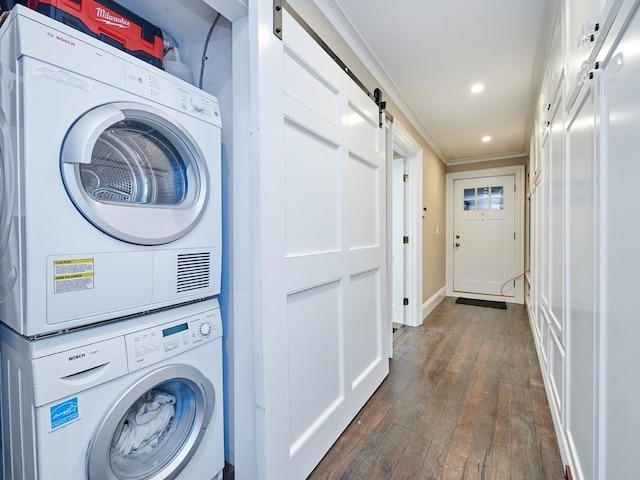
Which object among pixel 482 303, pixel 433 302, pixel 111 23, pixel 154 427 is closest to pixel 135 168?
pixel 111 23

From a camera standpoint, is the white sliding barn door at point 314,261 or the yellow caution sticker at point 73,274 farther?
the white sliding barn door at point 314,261

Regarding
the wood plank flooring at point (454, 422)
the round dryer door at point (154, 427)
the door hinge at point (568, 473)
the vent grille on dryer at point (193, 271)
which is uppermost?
the vent grille on dryer at point (193, 271)

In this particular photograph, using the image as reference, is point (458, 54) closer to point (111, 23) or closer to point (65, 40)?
point (111, 23)

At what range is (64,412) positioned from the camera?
72 cm

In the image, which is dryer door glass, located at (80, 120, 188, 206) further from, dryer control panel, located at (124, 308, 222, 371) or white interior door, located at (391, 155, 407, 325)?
white interior door, located at (391, 155, 407, 325)

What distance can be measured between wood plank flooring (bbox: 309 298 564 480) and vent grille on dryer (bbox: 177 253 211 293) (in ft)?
3.34

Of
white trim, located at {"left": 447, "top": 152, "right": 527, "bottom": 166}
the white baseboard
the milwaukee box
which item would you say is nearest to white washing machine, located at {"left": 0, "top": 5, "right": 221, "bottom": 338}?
the milwaukee box

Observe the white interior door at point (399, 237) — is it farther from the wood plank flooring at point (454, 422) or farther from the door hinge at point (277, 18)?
the door hinge at point (277, 18)

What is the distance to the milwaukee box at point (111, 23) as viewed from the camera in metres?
0.90

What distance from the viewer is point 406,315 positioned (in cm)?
336

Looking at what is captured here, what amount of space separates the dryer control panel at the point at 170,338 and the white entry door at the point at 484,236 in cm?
453

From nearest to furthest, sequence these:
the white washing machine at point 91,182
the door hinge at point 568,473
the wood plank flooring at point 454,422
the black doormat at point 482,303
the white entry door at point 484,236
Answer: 1. the white washing machine at point 91,182
2. the door hinge at point 568,473
3. the wood plank flooring at point 454,422
4. the black doormat at point 482,303
5. the white entry door at point 484,236

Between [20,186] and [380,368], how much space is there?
6.79 feet

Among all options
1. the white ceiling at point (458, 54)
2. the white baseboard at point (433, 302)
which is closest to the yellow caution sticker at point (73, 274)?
the white ceiling at point (458, 54)
